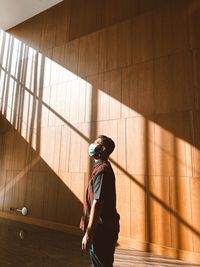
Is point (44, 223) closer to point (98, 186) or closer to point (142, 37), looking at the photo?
point (98, 186)

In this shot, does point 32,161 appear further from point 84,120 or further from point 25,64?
point 25,64

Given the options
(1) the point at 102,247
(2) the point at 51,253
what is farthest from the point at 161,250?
(1) the point at 102,247

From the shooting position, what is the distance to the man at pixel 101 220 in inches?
70.3

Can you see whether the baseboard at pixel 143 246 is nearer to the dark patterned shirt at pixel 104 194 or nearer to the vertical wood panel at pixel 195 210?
the vertical wood panel at pixel 195 210

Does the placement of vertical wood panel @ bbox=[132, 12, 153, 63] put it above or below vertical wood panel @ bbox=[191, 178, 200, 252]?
above

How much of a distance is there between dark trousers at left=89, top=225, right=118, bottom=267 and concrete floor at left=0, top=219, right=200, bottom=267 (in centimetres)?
159

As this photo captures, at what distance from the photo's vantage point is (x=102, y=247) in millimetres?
1814

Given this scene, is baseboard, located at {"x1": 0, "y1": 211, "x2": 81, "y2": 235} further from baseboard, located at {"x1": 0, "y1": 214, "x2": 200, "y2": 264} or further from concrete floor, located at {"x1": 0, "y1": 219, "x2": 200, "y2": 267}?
concrete floor, located at {"x1": 0, "y1": 219, "x2": 200, "y2": 267}

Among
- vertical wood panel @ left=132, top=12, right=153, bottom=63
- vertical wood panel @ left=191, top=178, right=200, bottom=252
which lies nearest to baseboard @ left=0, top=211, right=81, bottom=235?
vertical wood panel @ left=191, top=178, right=200, bottom=252

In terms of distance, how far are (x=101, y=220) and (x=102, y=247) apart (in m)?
0.19

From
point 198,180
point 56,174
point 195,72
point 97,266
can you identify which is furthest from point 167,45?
point 97,266

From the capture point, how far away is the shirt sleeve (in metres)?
1.80

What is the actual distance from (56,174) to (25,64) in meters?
3.28

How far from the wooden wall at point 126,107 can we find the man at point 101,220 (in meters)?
2.23
